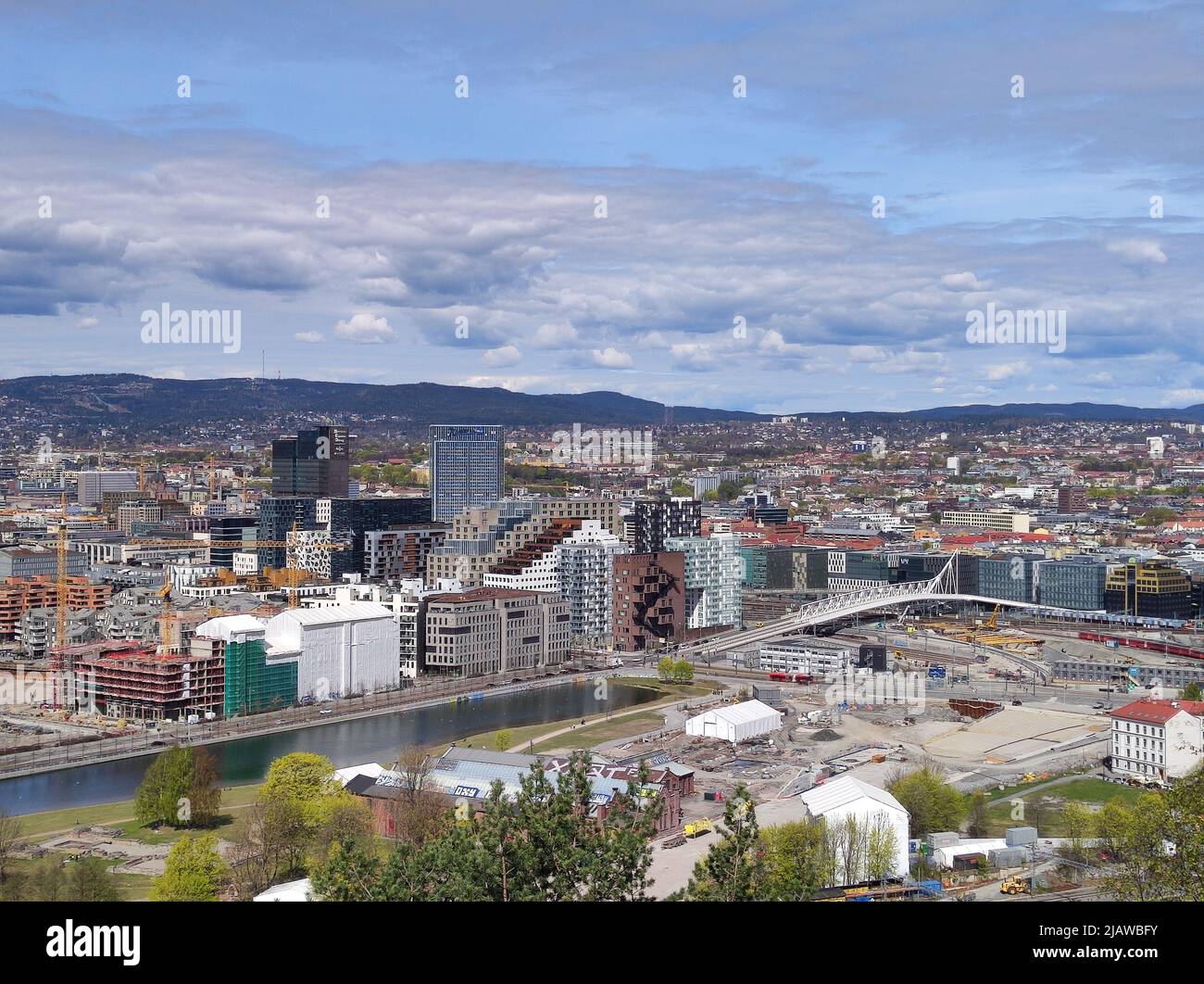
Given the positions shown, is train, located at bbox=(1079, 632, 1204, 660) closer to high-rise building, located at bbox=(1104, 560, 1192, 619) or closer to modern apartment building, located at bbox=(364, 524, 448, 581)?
high-rise building, located at bbox=(1104, 560, 1192, 619)

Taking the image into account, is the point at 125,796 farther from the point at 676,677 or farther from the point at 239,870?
the point at 676,677

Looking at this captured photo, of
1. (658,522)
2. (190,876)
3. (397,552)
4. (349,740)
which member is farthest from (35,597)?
(190,876)

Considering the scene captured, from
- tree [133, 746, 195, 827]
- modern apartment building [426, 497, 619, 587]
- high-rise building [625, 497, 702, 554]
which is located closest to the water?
tree [133, 746, 195, 827]

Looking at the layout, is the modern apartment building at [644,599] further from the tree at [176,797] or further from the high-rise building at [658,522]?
the tree at [176,797]

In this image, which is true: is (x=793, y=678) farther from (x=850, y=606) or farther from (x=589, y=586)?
(x=850, y=606)

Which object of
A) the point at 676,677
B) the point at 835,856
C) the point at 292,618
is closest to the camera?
the point at 835,856

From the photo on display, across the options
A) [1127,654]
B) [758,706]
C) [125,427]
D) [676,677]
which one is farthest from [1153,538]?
[125,427]
